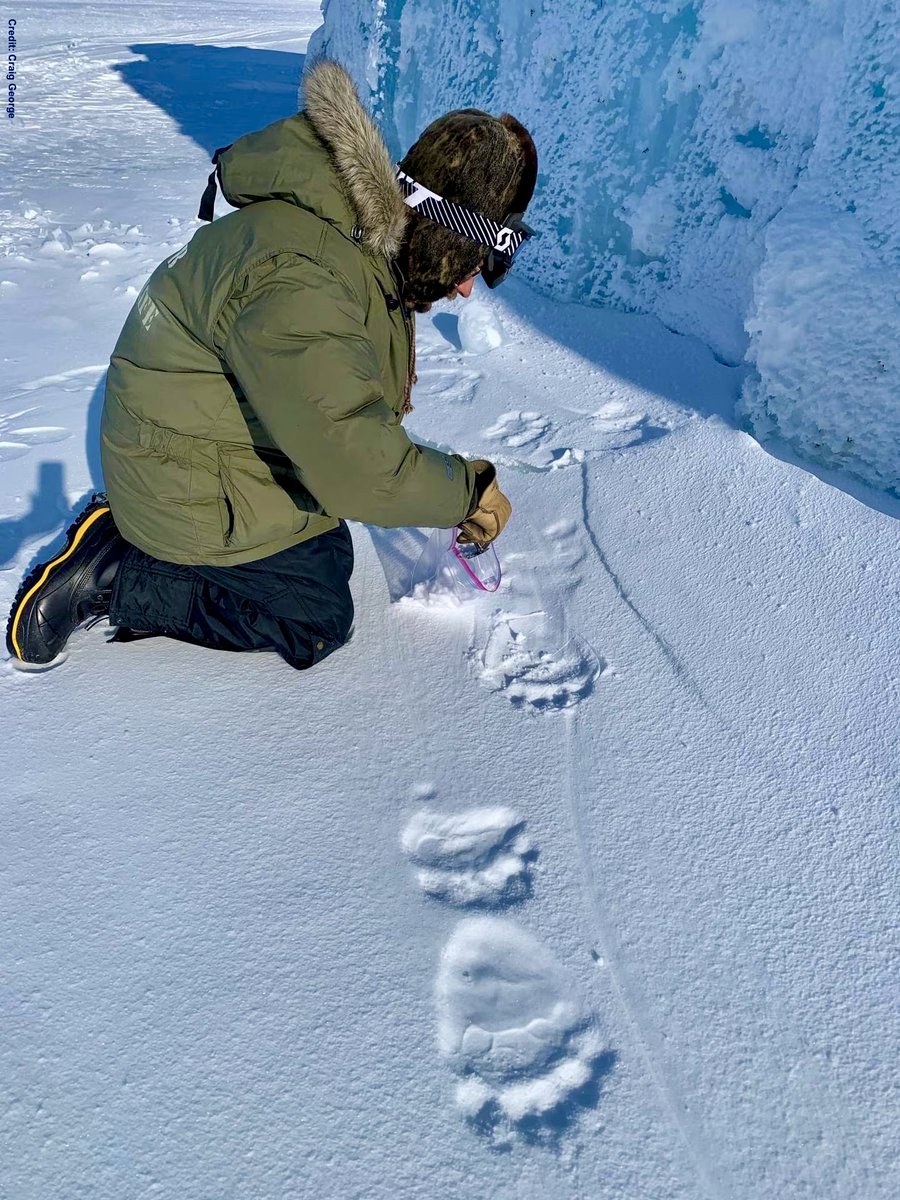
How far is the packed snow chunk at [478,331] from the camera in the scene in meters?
2.76

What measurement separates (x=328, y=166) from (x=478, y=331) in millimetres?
1590

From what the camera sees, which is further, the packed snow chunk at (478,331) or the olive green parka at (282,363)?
the packed snow chunk at (478,331)

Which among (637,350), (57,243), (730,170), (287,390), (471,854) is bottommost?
(57,243)

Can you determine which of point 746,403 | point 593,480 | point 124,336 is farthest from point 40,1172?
point 746,403

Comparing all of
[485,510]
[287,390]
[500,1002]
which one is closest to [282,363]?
[287,390]

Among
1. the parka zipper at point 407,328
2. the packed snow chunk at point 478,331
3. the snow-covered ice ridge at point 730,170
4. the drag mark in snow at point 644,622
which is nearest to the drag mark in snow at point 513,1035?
the drag mark in snow at point 644,622

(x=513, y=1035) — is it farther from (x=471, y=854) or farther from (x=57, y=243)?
(x=57, y=243)

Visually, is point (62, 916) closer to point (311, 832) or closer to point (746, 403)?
point (311, 832)

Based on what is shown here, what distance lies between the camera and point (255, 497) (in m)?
1.44

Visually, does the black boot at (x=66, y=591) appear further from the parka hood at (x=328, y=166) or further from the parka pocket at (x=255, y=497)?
the parka hood at (x=328, y=166)

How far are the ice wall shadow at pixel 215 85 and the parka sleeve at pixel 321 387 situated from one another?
411cm

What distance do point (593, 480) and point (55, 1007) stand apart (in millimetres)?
1517

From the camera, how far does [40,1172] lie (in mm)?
908

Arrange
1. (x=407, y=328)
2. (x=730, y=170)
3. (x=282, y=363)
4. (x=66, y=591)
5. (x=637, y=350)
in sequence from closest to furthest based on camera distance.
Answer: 1. (x=282, y=363)
2. (x=407, y=328)
3. (x=66, y=591)
4. (x=730, y=170)
5. (x=637, y=350)
